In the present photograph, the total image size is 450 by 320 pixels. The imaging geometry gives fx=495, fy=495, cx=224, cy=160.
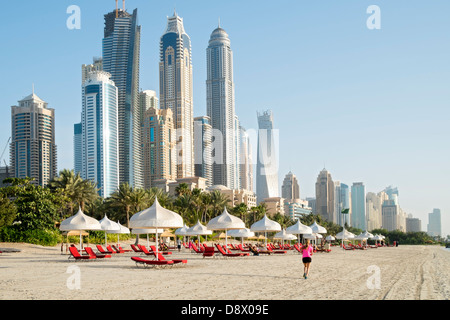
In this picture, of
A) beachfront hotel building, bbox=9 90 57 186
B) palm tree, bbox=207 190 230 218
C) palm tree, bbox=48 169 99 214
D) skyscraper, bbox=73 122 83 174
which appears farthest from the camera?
skyscraper, bbox=73 122 83 174

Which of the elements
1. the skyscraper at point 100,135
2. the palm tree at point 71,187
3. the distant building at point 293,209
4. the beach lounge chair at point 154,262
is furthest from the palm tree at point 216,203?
the distant building at point 293,209

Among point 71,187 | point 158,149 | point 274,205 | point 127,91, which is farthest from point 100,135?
point 71,187

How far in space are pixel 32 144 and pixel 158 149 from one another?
1609 inches

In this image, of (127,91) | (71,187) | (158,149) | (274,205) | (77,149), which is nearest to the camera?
(71,187)

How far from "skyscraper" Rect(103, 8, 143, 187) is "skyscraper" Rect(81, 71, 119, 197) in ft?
36.5

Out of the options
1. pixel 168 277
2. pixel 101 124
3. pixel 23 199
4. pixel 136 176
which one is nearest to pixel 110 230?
pixel 23 199

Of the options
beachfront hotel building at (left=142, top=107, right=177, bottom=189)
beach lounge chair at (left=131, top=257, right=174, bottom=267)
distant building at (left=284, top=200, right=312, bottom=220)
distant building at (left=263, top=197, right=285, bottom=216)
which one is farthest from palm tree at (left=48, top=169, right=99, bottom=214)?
distant building at (left=284, top=200, right=312, bottom=220)

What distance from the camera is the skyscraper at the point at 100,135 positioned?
158 meters

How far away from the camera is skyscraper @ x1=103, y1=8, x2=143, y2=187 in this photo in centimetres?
17488

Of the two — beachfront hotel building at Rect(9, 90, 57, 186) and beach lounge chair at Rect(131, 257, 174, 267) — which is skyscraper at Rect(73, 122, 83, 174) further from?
beach lounge chair at Rect(131, 257, 174, 267)

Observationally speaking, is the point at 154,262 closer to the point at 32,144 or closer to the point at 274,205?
the point at 274,205

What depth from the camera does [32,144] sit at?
157m

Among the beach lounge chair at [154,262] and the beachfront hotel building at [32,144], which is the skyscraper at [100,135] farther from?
the beach lounge chair at [154,262]
